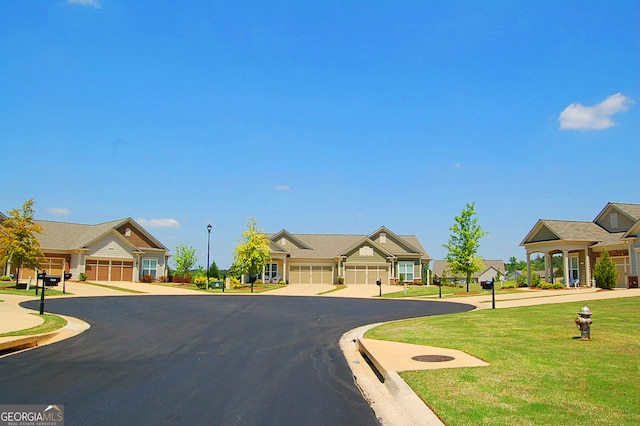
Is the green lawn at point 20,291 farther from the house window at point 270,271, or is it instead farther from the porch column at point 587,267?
the porch column at point 587,267

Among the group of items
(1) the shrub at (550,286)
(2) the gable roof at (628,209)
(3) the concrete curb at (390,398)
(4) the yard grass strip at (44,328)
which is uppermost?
(2) the gable roof at (628,209)

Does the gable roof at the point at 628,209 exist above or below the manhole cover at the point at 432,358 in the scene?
above

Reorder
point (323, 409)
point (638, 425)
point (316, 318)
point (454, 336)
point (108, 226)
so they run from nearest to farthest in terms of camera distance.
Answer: point (638, 425) < point (323, 409) < point (454, 336) < point (316, 318) < point (108, 226)

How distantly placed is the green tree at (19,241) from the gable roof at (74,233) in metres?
9.62

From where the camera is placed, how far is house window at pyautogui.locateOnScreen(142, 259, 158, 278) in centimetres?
5462

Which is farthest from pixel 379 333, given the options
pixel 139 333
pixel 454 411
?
pixel 454 411

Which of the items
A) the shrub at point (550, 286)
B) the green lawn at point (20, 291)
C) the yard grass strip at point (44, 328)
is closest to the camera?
the yard grass strip at point (44, 328)

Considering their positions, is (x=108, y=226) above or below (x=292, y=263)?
above

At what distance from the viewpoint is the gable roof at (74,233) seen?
50.6 meters

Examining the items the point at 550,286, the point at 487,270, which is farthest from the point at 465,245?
the point at 487,270

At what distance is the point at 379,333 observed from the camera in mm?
15516

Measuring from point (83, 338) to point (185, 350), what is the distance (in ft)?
12.2

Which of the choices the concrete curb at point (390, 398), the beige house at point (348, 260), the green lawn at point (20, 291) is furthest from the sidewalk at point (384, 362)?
the beige house at point (348, 260)

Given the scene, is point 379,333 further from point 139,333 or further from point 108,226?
point 108,226
